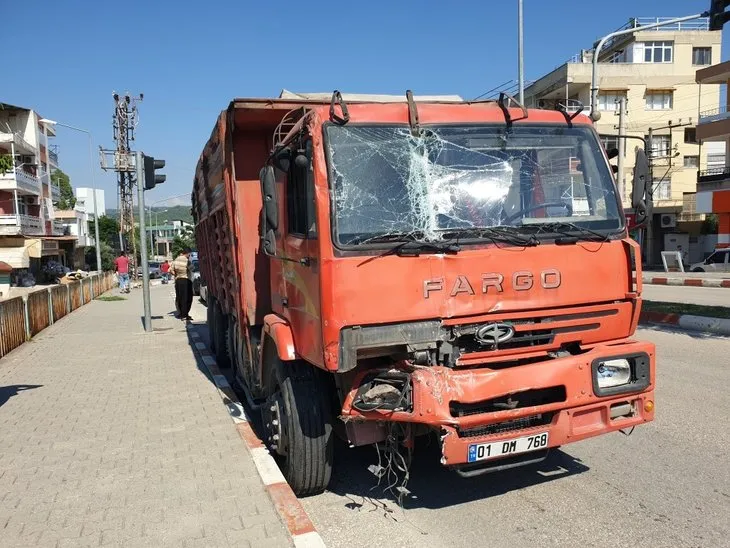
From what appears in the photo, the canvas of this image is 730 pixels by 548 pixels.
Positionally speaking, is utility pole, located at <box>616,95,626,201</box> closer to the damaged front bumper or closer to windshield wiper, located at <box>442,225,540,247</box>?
windshield wiper, located at <box>442,225,540,247</box>

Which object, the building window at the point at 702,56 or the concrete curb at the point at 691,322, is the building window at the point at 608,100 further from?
the concrete curb at the point at 691,322

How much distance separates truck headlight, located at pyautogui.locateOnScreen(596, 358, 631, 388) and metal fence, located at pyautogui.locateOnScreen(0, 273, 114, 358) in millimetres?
9630

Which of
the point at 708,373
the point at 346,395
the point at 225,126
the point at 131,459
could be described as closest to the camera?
the point at 346,395

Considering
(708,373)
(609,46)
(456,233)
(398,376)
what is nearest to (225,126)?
(456,233)

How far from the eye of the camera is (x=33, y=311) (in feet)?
40.8

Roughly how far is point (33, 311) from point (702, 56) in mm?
45277

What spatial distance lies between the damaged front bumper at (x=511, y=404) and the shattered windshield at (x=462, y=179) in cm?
91

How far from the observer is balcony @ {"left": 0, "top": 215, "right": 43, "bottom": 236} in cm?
4066

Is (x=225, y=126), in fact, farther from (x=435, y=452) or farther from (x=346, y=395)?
(x=435, y=452)

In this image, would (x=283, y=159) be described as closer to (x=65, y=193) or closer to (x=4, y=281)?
(x=4, y=281)

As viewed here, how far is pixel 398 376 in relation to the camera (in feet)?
Result: 11.8

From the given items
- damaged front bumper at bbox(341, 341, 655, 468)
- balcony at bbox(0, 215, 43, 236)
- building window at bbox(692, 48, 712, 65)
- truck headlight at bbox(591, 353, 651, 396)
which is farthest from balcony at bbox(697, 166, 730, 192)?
balcony at bbox(0, 215, 43, 236)

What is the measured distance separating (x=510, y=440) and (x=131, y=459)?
3134 millimetres

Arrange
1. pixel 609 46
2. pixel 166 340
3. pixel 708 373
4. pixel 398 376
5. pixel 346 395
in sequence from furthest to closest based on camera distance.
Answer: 1. pixel 609 46
2. pixel 166 340
3. pixel 708 373
4. pixel 346 395
5. pixel 398 376
